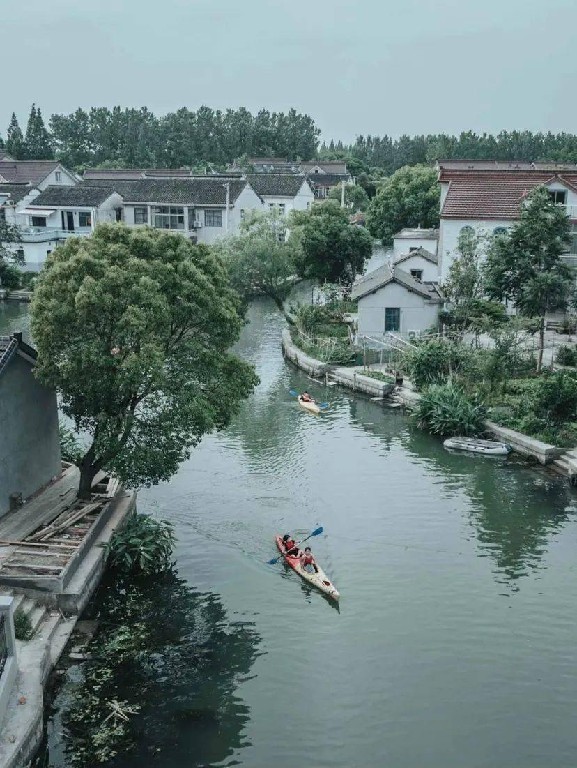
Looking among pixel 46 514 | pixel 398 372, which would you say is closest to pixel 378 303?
pixel 398 372

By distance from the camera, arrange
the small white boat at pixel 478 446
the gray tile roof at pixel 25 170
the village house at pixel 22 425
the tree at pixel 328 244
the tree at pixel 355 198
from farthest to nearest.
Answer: the tree at pixel 355 198, the gray tile roof at pixel 25 170, the tree at pixel 328 244, the small white boat at pixel 478 446, the village house at pixel 22 425

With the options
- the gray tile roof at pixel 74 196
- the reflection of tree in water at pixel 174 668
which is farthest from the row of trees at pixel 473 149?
the reflection of tree in water at pixel 174 668

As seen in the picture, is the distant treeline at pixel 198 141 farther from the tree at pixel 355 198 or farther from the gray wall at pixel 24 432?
the gray wall at pixel 24 432

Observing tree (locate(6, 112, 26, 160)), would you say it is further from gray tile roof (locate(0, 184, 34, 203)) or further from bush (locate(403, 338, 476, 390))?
bush (locate(403, 338, 476, 390))

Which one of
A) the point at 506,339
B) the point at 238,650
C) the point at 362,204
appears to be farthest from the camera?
the point at 362,204

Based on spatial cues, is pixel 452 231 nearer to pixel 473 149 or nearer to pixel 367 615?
pixel 367 615

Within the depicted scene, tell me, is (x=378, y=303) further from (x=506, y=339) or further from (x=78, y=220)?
(x=78, y=220)

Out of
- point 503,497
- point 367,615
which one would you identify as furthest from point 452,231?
point 367,615
